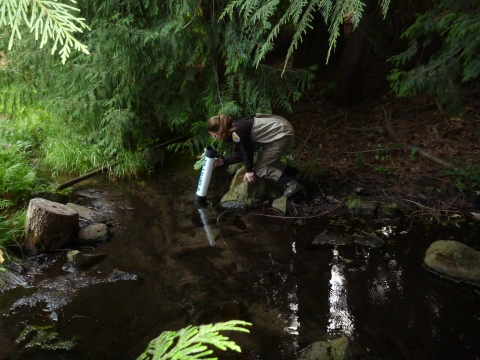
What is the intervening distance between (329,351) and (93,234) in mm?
3414

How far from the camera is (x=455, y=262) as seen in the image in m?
4.12

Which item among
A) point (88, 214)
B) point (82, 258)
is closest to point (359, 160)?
point (88, 214)

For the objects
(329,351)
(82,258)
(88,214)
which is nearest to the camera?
(329,351)

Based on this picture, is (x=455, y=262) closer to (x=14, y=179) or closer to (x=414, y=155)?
(x=414, y=155)

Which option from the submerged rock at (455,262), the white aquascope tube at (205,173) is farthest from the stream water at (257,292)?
the white aquascope tube at (205,173)

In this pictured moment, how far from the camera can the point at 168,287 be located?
13.7 feet

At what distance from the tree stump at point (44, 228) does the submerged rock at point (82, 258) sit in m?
0.29

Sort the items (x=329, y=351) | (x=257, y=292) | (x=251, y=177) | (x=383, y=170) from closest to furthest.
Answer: (x=329, y=351), (x=257, y=292), (x=251, y=177), (x=383, y=170)

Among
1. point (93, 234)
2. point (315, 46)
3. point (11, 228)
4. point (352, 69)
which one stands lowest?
point (93, 234)

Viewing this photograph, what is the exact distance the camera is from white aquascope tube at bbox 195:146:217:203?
5879 millimetres

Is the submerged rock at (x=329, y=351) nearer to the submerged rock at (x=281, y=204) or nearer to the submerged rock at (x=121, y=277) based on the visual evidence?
the submerged rock at (x=121, y=277)

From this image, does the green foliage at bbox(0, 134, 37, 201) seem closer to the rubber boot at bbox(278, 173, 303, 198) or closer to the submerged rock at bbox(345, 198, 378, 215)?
the rubber boot at bbox(278, 173, 303, 198)

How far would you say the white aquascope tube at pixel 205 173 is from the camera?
231 inches

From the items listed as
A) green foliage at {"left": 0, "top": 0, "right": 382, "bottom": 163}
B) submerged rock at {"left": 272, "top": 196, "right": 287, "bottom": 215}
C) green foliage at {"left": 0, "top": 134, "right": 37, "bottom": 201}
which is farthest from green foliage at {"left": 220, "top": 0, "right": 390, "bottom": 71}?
green foliage at {"left": 0, "top": 134, "right": 37, "bottom": 201}
